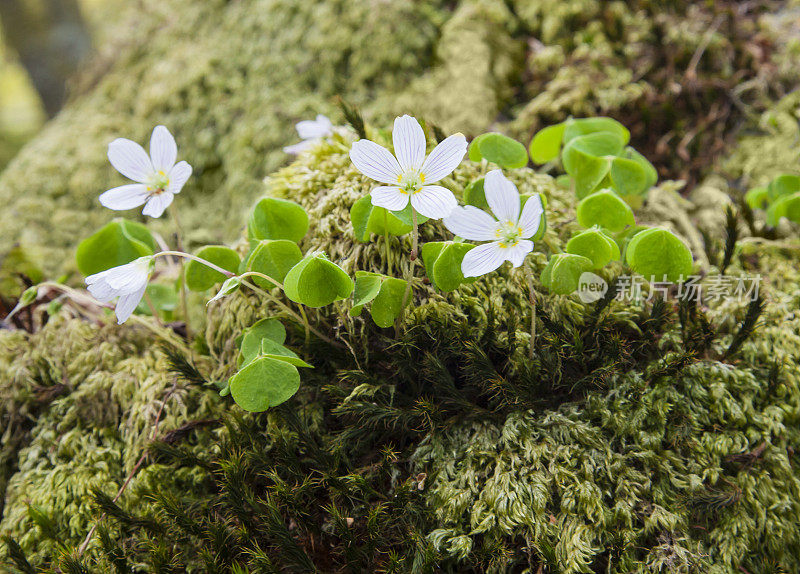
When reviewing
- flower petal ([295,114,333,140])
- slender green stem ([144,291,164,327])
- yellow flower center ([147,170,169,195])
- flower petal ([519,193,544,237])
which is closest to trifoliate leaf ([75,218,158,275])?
slender green stem ([144,291,164,327])

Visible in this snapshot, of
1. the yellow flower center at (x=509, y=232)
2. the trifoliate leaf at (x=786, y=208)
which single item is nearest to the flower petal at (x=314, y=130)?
the yellow flower center at (x=509, y=232)

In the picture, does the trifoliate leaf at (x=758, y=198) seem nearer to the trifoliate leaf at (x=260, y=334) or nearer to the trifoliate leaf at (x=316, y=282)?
the trifoliate leaf at (x=316, y=282)

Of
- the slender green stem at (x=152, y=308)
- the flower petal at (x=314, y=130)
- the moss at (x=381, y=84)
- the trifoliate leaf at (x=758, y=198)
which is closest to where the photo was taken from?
the slender green stem at (x=152, y=308)

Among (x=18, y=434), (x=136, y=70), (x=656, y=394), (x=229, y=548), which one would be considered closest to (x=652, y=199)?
(x=656, y=394)

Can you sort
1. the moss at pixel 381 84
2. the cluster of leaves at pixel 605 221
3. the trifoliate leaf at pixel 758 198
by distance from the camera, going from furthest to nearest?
1. the moss at pixel 381 84
2. the trifoliate leaf at pixel 758 198
3. the cluster of leaves at pixel 605 221

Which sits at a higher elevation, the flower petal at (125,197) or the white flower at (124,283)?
the flower petal at (125,197)

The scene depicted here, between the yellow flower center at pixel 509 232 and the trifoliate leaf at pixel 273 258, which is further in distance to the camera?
the trifoliate leaf at pixel 273 258

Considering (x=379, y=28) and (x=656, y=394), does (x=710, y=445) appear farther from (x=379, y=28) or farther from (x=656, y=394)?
(x=379, y=28)

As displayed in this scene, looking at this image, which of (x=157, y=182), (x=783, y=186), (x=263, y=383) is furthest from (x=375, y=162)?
(x=783, y=186)
